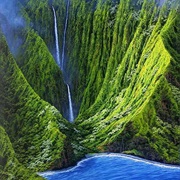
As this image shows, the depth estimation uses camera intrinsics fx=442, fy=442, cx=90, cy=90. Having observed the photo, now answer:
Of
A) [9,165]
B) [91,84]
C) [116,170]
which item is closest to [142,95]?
[91,84]

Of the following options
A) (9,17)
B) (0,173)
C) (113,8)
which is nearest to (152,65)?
(113,8)

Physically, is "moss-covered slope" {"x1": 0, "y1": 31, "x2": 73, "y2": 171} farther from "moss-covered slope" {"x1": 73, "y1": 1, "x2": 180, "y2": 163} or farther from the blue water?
"moss-covered slope" {"x1": 73, "y1": 1, "x2": 180, "y2": 163}

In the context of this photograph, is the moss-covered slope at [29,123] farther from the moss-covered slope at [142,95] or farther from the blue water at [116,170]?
the moss-covered slope at [142,95]

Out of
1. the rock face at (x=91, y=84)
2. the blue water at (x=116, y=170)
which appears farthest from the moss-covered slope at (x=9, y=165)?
the blue water at (x=116, y=170)

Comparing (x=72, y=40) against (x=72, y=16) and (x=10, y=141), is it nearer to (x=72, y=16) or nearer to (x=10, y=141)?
(x=72, y=16)

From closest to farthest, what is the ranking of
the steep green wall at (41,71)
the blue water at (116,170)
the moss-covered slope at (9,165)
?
the blue water at (116,170) < the moss-covered slope at (9,165) < the steep green wall at (41,71)
